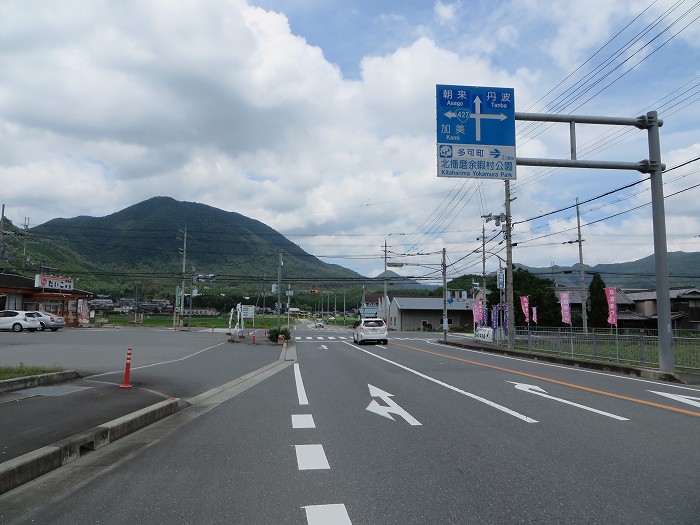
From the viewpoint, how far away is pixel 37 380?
36.2ft

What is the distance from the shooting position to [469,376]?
14.7 meters

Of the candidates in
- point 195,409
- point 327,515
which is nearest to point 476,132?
point 195,409

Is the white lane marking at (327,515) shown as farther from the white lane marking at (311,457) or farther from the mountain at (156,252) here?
the mountain at (156,252)

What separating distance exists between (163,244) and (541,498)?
105 m

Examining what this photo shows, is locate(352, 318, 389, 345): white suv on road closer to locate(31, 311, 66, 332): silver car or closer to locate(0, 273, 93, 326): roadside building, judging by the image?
locate(31, 311, 66, 332): silver car

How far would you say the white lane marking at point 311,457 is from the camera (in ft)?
18.9

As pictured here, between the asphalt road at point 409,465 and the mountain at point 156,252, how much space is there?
A: 5628 centimetres

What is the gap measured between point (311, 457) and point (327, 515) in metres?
1.87

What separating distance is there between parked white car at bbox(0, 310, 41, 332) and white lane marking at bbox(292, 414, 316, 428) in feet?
127

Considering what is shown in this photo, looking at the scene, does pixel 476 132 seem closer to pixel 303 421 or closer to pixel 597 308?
pixel 303 421

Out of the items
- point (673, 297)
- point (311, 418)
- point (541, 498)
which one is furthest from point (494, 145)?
point (673, 297)

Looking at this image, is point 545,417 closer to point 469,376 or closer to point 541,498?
point 541,498

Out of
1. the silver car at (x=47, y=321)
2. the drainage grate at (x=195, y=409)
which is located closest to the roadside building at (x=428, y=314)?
the silver car at (x=47, y=321)

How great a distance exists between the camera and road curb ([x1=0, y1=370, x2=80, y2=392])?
33.2 feet
